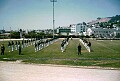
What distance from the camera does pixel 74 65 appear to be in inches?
712

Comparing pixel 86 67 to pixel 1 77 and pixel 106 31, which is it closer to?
pixel 1 77

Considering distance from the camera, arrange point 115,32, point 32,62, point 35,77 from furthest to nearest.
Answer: point 115,32 < point 32,62 < point 35,77

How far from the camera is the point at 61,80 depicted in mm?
12406

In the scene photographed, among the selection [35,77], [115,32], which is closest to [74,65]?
[35,77]

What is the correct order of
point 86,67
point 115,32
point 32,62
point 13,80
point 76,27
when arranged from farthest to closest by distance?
point 76,27
point 115,32
point 32,62
point 86,67
point 13,80

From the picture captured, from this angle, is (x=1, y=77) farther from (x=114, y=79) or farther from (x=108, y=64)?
(x=108, y=64)

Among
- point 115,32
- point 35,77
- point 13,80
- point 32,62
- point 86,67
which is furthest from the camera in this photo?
point 115,32

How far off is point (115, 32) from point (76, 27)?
215 ft

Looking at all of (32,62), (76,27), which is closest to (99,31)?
(76,27)

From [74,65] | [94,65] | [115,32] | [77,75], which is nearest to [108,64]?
[94,65]

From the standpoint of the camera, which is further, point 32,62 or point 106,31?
point 106,31

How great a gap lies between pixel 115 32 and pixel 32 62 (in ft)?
337

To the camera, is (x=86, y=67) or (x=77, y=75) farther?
(x=86, y=67)

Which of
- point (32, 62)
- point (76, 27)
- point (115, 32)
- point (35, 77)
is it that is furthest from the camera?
point (76, 27)
